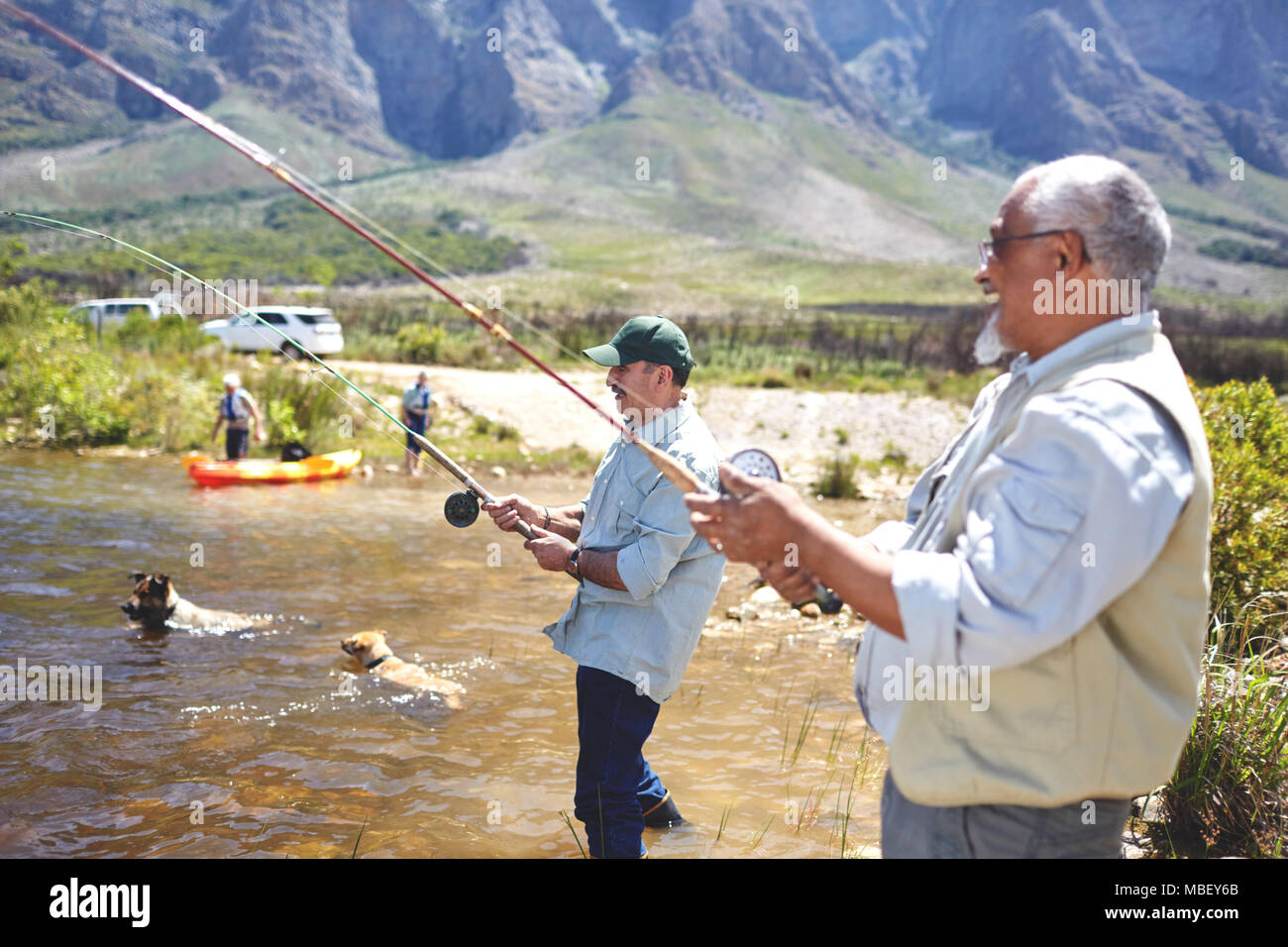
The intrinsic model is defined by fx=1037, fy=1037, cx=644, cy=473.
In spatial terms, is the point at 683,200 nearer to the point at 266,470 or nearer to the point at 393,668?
the point at 266,470

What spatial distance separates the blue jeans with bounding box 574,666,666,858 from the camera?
3428 mm

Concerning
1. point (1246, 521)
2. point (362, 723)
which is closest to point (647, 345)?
point (362, 723)

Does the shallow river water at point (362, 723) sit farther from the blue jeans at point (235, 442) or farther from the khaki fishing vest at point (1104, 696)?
the blue jeans at point (235, 442)

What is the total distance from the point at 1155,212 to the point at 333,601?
8095 mm

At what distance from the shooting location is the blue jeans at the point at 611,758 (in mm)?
3428

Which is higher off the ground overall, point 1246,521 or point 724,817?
point 1246,521

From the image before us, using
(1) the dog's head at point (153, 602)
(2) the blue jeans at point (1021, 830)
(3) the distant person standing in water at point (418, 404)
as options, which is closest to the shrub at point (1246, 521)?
(2) the blue jeans at point (1021, 830)

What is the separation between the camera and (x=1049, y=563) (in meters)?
1.74

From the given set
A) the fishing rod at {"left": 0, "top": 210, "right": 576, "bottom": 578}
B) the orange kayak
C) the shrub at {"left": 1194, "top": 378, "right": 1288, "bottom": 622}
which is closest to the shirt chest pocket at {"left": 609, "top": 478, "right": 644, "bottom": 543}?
the fishing rod at {"left": 0, "top": 210, "right": 576, "bottom": 578}

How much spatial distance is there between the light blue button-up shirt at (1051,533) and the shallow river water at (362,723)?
7.15 feet

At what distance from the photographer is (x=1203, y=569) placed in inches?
72.4

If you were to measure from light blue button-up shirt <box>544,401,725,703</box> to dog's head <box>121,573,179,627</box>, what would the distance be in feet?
16.8

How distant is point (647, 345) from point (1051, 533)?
187 cm
